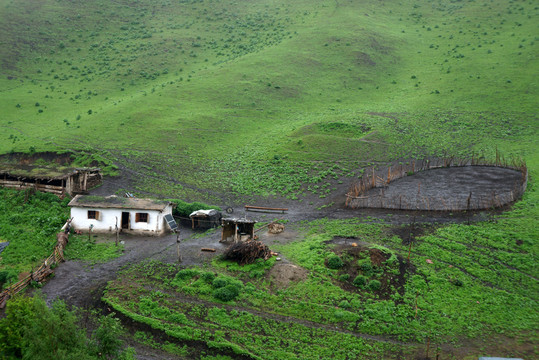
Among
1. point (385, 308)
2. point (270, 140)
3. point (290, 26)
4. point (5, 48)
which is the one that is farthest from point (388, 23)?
point (385, 308)

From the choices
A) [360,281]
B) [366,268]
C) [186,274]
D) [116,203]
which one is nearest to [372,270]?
[366,268]

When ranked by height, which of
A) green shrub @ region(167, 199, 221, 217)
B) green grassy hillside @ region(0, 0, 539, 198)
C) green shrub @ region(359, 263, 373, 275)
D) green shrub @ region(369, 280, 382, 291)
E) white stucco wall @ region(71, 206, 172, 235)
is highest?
green grassy hillside @ region(0, 0, 539, 198)

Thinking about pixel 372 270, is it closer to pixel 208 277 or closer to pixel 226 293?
pixel 226 293

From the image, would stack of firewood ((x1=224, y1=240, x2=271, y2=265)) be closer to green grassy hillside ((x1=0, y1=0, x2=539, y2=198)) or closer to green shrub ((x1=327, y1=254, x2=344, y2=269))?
green shrub ((x1=327, y1=254, x2=344, y2=269))

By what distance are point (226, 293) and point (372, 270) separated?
1003 centimetres

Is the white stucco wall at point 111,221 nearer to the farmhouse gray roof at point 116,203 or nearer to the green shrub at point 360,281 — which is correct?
the farmhouse gray roof at point 116,203

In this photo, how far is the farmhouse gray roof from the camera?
3838 cm

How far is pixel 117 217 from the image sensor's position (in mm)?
38656

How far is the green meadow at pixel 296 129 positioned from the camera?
2598 centimetres

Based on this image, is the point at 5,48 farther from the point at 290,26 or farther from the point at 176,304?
the point at 176,304

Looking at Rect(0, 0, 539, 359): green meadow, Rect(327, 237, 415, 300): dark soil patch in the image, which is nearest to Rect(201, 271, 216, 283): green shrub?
Rect(0, 0, 539, 359): green meadow

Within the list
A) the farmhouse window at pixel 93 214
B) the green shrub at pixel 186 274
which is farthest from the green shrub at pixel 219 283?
the farmhouse window at pixel 93 214

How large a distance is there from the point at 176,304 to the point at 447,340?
52.3ft

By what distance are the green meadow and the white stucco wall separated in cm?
266
